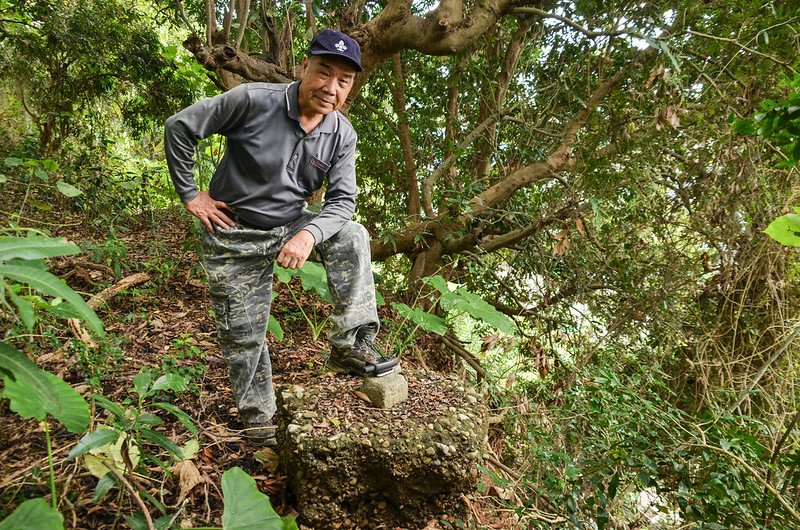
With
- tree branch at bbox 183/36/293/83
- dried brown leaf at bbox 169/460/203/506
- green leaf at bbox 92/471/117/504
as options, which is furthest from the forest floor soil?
tree branch at bbox 183/36/293/83

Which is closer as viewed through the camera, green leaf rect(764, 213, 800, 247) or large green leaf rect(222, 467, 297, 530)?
green leaf rect(764, 213, 800, 247)

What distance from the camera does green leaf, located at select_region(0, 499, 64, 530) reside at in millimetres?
1099

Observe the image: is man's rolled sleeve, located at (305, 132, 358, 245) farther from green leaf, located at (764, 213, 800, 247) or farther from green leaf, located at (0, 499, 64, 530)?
green leaf, located at (764, 213, 800, 247)

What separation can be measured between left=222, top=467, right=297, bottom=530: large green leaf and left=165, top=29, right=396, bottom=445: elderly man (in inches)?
38.4

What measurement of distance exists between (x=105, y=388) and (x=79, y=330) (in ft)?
1.44

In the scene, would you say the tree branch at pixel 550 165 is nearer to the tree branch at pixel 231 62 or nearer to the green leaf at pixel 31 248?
the tree branch at pixel 231 62

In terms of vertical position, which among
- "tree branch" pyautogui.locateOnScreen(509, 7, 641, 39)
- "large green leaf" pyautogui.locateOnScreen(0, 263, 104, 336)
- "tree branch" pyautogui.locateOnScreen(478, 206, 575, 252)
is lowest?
"tree branch" pyautogui.locateOnScreen(478, 206, 575, 252)

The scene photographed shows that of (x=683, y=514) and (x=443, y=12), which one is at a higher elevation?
(x=443, y=12)

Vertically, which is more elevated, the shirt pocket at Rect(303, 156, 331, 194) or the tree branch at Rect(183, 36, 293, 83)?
the tree branch at Rect(183, 36, 293, 83)

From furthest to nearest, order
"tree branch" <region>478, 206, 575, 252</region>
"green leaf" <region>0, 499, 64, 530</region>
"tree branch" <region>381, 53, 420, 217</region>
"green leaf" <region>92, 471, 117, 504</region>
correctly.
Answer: "tree branch" <region>381, 53, 420, 217</region>, "tree branch" <region>478, 206, 575, 252</region>, "green leaf" <region>92, 471, 117, 504</region>, "green leaf" <region>0, 499, 64, 530</region>

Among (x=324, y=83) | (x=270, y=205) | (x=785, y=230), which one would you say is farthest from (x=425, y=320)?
(x=785, y=230)

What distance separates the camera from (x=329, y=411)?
2.35m

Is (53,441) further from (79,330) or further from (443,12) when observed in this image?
(443,12)

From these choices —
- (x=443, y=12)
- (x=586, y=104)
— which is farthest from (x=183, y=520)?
(x=586, y=104)
